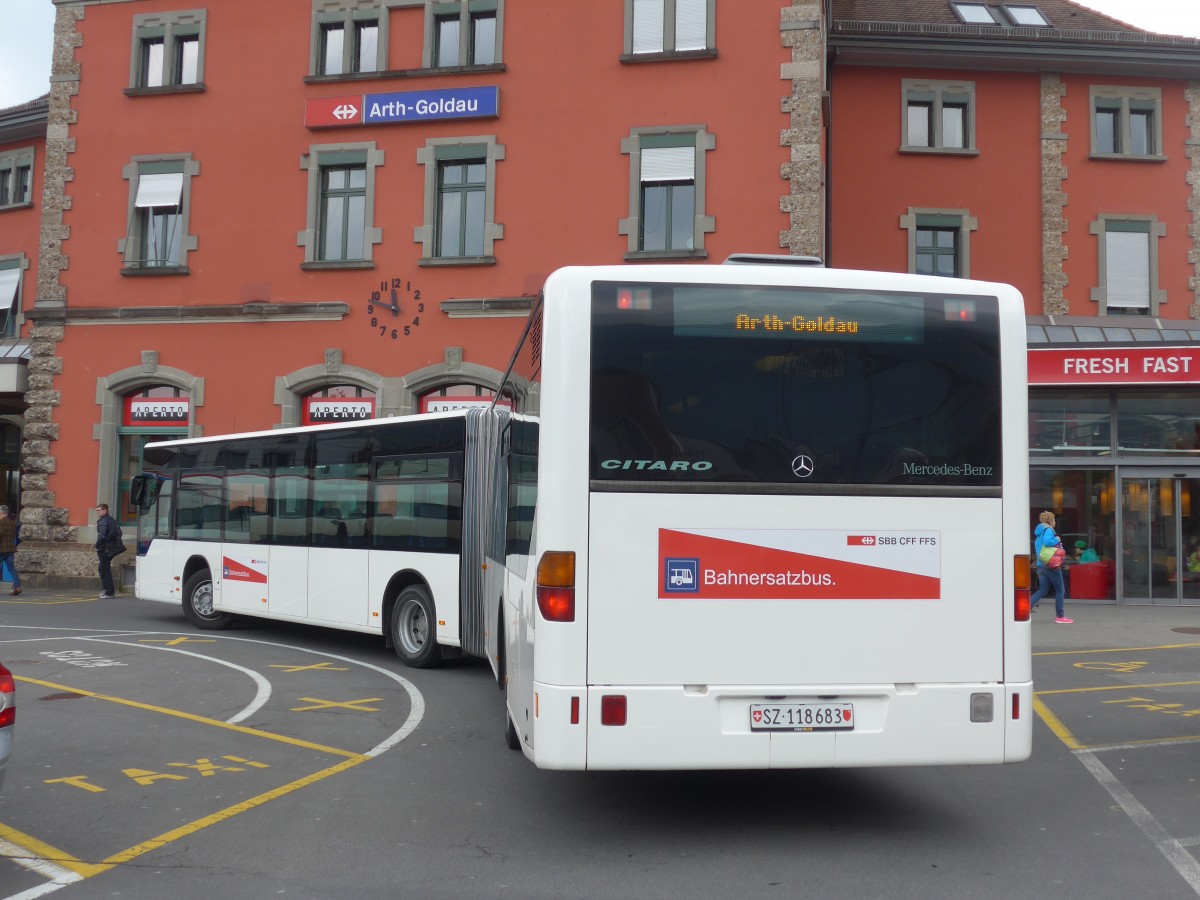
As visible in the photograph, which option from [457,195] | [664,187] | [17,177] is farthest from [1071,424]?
[17,177]

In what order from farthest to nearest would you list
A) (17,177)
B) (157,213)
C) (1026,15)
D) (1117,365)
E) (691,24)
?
(17,177)
(1026,15)
(157,213)
(691,24)
(1117,365)

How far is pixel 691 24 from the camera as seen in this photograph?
68.9ft

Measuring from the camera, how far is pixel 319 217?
22406mm

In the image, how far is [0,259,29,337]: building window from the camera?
92.3ft

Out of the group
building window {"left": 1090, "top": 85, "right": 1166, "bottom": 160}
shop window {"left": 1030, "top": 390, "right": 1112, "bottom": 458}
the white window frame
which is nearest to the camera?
shop window {"left": 1030, "top": 390, "right": 1112, "bottom": 458}

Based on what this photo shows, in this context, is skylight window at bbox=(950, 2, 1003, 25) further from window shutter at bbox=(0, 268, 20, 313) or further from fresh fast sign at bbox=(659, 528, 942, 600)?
fresh fast sign at bbox=(659, 528, 942, 600)

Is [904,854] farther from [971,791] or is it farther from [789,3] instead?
[789,3]

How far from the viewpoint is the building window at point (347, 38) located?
22250 millimetres

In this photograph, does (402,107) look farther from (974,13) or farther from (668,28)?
(974,13)

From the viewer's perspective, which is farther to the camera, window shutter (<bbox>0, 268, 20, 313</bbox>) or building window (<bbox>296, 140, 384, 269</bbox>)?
window shutter (<bbox>0, 268, 20, 313</bbox>)

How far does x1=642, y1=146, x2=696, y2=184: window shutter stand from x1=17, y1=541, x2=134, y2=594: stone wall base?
1227 centimetres

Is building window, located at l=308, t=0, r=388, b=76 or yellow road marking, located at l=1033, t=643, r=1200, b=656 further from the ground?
building window, located at l=308, t=0, r=388, b=76

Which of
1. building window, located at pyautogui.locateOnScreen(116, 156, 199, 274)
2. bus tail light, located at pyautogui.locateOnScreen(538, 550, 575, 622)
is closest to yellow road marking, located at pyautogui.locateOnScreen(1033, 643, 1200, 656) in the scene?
bus tail light, located at pyautogui.locateOnScreen(538, 550, 575, 622)

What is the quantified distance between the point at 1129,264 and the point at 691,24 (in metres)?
10.7
